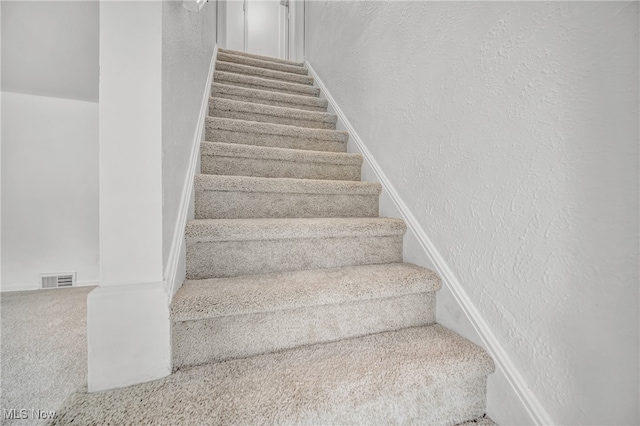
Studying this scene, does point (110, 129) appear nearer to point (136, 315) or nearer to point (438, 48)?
point (136, 315)

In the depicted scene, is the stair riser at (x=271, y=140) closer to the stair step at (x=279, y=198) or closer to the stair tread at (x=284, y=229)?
the stair step at (x=279, y=198)

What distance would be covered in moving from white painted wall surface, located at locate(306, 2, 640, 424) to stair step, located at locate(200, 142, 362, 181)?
1.57ft

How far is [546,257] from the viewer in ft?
1.98

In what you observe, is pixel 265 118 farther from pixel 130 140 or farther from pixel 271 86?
pixel 130 140

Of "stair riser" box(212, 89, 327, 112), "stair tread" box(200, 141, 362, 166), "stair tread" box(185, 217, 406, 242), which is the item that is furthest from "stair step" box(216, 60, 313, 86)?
"stair tread" box(185, 217, 406, 242)

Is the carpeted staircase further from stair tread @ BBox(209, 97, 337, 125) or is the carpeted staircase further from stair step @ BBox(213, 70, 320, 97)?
stair step @ BBox(213, 70, 320, 97)

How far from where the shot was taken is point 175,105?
0.79m

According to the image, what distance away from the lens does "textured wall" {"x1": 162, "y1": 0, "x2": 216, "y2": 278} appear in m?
0.67

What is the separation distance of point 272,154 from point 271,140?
0.73 feet

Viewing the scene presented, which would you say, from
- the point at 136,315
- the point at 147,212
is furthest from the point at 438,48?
the point at 136,315

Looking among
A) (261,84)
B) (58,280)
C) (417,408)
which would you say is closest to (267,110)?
(261,84)

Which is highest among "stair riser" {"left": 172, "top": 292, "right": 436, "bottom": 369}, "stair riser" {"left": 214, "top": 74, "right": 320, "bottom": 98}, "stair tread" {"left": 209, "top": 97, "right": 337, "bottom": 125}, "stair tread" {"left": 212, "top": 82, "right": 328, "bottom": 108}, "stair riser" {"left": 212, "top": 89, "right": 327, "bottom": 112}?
"stair riser" {"left": 214, "top": 74, "right": 320, "bottom": 98}

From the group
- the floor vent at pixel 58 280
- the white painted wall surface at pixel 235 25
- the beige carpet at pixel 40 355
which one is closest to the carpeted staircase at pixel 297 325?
the beige carpet at pixel 40 355

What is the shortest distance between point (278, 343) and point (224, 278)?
28 cm
